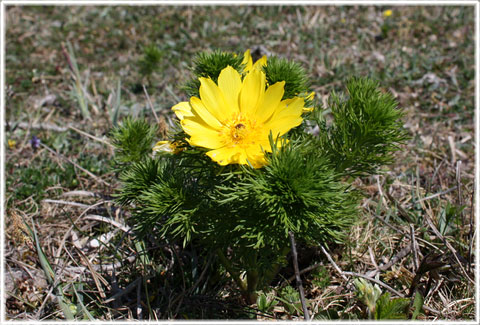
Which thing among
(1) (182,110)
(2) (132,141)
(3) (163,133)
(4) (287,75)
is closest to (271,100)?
(4) (287,75)

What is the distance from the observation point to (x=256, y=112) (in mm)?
1604

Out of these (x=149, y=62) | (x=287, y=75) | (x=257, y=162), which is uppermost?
(x=149, y=62)

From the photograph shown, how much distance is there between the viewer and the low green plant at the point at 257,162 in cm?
147

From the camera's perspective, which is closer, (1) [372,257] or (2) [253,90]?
(2) [253,90]

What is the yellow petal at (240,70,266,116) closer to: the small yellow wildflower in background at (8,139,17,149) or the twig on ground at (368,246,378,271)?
the twig on ground at (368,246,378,271)

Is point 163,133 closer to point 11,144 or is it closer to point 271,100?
point 271,100

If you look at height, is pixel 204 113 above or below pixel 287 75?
below

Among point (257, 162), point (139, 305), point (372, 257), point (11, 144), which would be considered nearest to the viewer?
point (257, 162)

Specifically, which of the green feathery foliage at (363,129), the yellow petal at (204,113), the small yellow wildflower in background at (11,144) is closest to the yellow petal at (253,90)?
the yellow petal at (204,113)

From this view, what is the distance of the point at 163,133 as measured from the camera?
7.70 feet

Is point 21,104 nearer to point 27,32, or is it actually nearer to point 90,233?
point 27,32

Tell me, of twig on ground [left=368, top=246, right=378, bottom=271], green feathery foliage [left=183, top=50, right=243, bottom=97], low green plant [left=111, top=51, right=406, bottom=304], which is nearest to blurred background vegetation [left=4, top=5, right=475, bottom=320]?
twig on ground [left=368, top=246, right=378, bottom=271]

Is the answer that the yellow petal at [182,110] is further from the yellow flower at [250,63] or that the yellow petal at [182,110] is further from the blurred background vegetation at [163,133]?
the blurred background vegetation at [163,133]

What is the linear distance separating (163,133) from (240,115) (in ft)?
2.68
